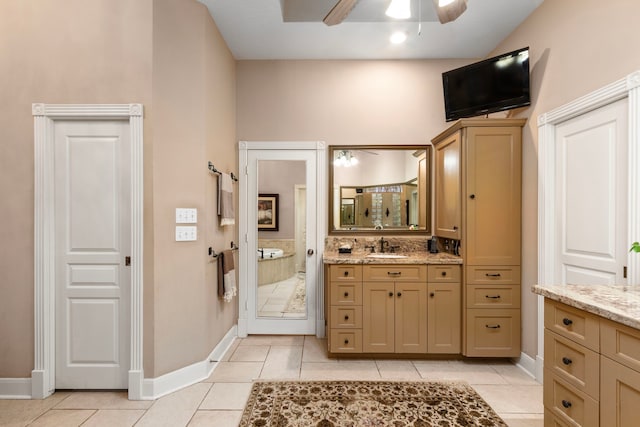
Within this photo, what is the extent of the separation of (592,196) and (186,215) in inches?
117

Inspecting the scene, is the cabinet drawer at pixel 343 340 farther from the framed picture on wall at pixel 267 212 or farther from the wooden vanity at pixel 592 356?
the wooden vanity at pixel 592 356

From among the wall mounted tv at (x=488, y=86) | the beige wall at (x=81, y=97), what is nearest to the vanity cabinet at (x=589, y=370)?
the wall mounted tv at (x=488, y=86)

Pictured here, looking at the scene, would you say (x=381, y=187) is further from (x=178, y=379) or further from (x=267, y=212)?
(x=178, y=379)

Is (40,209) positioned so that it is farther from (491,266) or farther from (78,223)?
(491,266)

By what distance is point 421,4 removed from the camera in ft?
8.75

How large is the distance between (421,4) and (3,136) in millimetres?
3538

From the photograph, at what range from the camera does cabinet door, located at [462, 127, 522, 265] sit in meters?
2.72

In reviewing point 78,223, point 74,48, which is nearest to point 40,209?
point 78,223

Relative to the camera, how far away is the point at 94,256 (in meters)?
2.33

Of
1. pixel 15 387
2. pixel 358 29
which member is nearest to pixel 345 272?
pixel 358 29

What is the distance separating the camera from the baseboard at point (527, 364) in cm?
256

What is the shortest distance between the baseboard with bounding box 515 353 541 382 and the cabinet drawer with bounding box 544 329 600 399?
1.21m

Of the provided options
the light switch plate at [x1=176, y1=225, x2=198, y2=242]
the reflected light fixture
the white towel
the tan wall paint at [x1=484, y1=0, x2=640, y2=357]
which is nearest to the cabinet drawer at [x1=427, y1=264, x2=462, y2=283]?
the tan wall paint at [x1=484, y1=0, x2=640, y2=357]

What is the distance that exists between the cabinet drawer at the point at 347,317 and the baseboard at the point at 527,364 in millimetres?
1470
